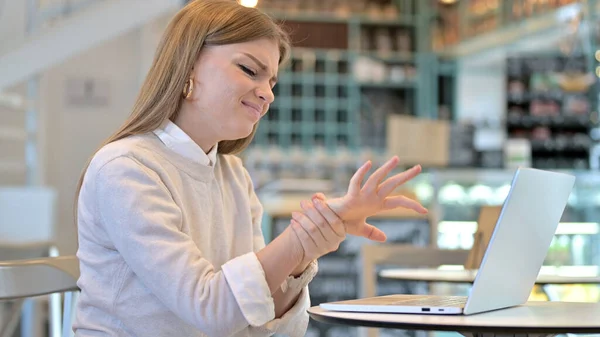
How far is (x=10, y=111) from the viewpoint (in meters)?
6.96

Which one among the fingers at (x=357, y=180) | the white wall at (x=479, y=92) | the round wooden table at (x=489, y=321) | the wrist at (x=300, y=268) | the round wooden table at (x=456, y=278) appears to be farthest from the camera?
the white wall at (x=479, y=92)

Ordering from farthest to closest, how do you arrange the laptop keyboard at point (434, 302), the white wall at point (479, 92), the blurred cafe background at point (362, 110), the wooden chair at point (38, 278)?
1. the white wall at point (479, 92)
2. the blurred cafe background at point (362, 110)
3. the wooden chair at point (38, 278)
4. the laptop keyboard at point (434, 302)

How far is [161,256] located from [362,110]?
31.7ft

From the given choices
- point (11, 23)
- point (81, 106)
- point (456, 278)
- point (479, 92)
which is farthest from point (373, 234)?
point (479, 92)

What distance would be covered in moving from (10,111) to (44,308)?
5.81 feet

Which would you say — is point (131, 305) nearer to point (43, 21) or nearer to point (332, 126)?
point (43, 21)

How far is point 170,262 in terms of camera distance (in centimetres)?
128

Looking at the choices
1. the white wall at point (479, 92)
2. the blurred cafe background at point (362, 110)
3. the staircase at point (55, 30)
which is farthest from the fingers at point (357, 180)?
the white wall at point (479, 92)

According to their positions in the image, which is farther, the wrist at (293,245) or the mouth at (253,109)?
the mouth at (253,109)

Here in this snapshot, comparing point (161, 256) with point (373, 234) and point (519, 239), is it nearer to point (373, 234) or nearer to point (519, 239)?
point (373, 234)

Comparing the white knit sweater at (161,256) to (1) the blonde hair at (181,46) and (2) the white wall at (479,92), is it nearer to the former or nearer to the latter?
(1) the blonde hair at (181,46)

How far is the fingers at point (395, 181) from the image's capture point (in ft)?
4.04

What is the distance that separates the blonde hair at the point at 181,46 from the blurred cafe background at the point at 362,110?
1.78m

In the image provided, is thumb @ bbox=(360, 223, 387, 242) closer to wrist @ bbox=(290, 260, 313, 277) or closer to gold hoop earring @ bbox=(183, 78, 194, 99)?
wrist @ bbox=(290, 260, 313, 277)
